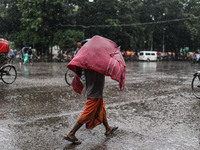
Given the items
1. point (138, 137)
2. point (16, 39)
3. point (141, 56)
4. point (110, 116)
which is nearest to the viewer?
point (138, 137)

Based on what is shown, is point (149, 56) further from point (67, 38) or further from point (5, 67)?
point (5, 67)

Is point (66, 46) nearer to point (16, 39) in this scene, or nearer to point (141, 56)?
point (16, 39)

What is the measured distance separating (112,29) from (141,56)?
1037cm

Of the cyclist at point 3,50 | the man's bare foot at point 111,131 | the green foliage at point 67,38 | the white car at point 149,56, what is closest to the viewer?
the man's bare foot at point 111,131

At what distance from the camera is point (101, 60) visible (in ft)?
12.3

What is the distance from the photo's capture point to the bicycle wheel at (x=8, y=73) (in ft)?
33.1

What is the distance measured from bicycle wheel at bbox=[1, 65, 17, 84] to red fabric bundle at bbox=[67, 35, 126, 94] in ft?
22.3

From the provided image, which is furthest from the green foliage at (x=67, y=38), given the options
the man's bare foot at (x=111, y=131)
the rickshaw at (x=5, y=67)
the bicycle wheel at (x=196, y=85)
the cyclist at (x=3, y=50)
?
the man's bare foot at (x=111, y=131)

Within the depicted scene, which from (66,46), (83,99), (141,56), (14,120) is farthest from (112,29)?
(14,120)

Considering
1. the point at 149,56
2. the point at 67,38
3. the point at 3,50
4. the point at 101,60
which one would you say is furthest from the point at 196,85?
the point at 149,56

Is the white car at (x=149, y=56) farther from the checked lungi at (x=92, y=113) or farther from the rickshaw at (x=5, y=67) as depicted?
the checked lungi at (x=92, y=113)

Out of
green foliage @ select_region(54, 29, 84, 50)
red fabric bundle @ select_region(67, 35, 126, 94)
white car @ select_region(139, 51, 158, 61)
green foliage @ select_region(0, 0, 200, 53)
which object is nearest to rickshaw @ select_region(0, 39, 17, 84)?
red fabric bundle @ select_region(67, 35, 126, 94)

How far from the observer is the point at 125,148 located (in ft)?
12.4

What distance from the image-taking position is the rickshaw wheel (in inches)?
397
